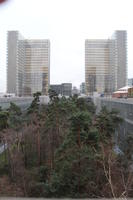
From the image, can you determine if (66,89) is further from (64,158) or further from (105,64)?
(64,158)

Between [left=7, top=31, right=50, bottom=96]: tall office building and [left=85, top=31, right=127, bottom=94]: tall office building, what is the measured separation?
13201 millimetres

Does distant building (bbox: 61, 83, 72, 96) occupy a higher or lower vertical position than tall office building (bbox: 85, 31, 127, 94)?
lower

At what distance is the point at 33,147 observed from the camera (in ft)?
59.4

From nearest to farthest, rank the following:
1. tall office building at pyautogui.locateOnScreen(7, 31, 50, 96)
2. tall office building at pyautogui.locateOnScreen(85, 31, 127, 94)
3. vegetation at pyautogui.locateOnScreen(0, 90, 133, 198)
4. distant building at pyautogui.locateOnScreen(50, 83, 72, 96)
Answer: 1. vegetation at pyautogui.locateOnScreen(0, 90, 133, 198)
2. tall office building at pyautogui.locateOnScreen(7, 31, 50, 96)
3. distant building at pyautogui.locateOnScreen(50, 83, 72, 96)
4. tall office building at pyautogui.locateOnScreen(85, 31, 127, 94)

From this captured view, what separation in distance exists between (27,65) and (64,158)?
63.2 m

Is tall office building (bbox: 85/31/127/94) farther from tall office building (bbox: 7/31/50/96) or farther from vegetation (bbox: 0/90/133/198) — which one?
vegetation (bbox: 0/90/133/198)

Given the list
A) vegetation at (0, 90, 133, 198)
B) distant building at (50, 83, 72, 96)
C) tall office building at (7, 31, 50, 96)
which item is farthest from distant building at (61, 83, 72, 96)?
vegetation at (0, 90, 133, 198)

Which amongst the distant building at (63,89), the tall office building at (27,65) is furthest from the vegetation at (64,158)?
the tall office building at (27,65)

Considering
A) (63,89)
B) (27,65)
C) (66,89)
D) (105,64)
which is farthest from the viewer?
(105,64)

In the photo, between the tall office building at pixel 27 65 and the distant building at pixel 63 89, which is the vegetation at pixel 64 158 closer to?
the distant building at pixel 63 89

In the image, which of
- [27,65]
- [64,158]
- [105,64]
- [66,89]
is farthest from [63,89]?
[64,158]

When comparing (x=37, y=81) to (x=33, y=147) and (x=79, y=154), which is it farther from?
(x=79, y=154)

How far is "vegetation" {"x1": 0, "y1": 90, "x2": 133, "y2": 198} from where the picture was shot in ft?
23.9

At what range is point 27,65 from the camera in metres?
69.8
